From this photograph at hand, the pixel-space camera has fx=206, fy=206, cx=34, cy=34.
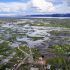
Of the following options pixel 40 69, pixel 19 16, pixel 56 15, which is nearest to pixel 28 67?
pixel 40 69

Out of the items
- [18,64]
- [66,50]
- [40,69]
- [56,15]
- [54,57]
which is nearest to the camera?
[40,69]

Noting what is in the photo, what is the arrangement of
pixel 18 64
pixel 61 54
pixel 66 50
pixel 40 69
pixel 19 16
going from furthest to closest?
pixel 19 16 < pixel 66 50 < pixel 61 54 < pixel 18 64 < pixel 40 69

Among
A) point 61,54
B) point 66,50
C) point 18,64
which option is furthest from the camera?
point 66,50

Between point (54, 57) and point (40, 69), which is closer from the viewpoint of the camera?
point (40, 69)

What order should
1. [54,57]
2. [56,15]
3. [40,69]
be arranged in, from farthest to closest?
[56,15], [54,57], [40,69]

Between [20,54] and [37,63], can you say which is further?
[20,54]

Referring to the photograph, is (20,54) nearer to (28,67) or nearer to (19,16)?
(28,67)

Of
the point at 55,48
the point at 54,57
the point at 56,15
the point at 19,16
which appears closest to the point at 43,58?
the point at 54,57

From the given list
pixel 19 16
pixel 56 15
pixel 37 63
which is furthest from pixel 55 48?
pixel 19 16

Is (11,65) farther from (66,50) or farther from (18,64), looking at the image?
(66,50)
